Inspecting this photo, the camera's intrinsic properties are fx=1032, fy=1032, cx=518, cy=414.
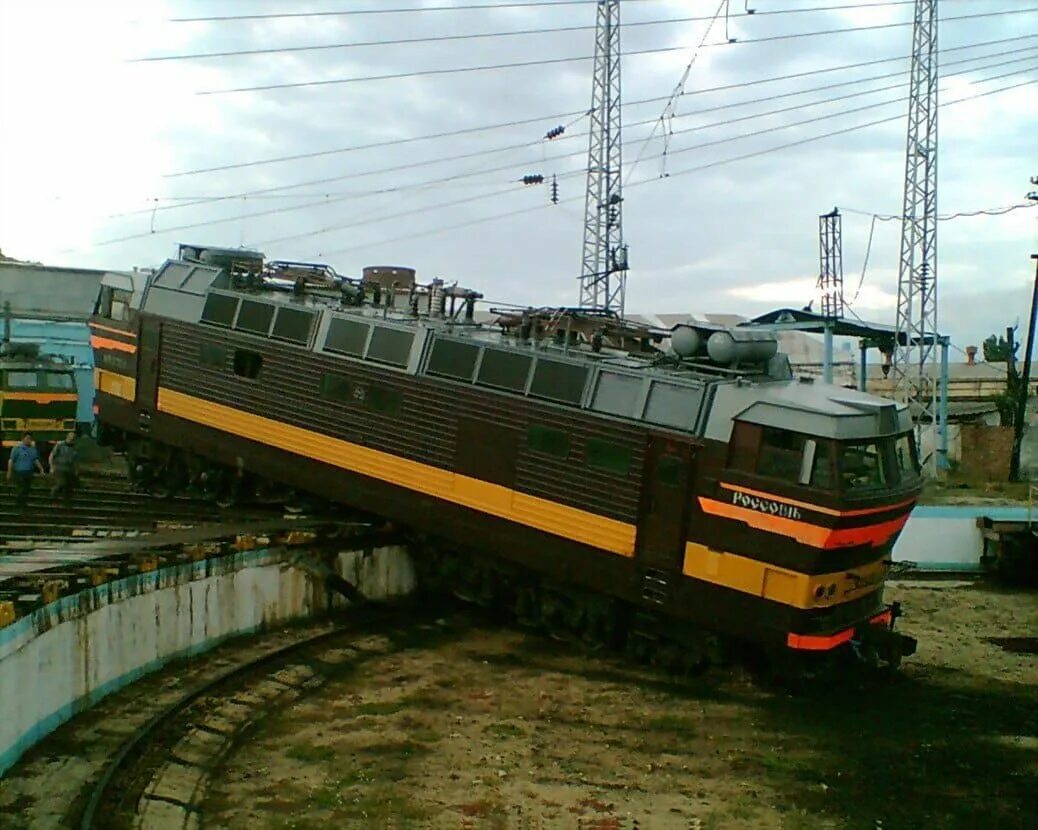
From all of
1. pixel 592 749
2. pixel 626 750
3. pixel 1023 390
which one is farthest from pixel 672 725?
pixel 1023 390

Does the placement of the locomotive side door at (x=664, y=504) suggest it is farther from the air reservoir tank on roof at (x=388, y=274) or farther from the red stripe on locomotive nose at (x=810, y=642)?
the air reservoir tank on roof at (x=388, y=274)

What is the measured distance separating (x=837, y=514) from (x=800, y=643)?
1868mm

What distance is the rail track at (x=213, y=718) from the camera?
10.4 metres

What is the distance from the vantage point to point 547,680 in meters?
15.8

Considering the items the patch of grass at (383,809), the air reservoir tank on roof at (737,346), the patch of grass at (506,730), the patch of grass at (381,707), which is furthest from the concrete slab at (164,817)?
the air reservoir tank on roof at (737,346)

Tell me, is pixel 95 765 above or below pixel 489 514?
below

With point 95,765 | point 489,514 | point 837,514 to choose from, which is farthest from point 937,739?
point 95,765

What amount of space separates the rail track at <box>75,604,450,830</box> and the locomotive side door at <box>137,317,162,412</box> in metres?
6.38

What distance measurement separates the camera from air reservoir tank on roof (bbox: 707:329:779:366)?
A: 15.8m

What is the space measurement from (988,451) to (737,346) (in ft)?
98.1

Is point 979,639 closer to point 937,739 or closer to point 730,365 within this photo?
point 937,739

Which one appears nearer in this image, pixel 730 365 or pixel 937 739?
pixel 937 739

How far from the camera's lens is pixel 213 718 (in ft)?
43.4

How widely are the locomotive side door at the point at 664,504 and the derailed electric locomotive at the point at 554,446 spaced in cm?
3
